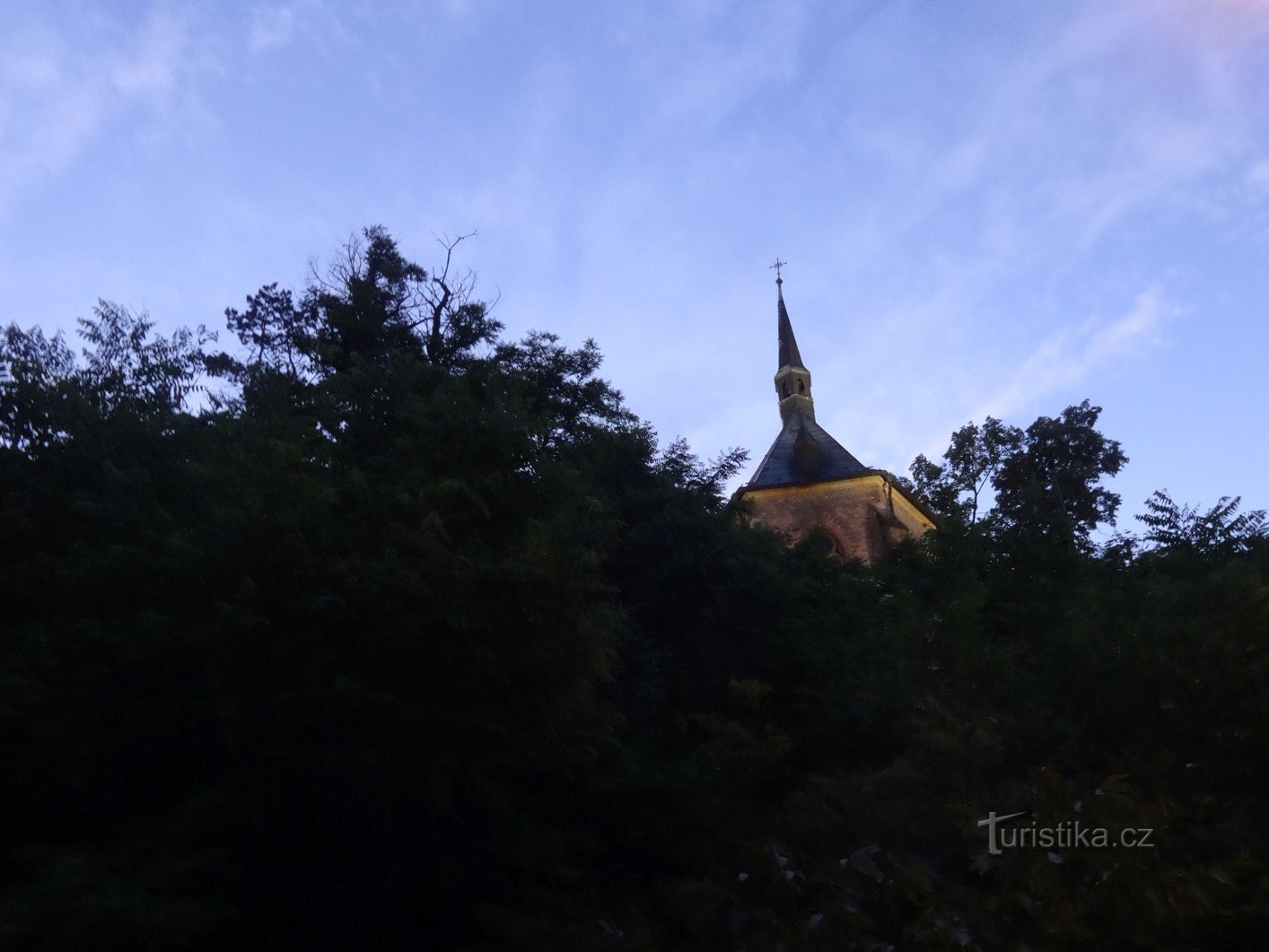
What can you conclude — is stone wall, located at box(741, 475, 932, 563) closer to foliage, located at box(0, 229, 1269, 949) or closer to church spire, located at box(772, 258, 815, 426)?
church spire, located at box(772, 258, 815, 426)

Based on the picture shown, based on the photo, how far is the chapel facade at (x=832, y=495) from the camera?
40000 mm

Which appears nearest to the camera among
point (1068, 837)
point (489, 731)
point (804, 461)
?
point (1068, 837)

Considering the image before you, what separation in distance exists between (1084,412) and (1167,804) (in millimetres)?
36966

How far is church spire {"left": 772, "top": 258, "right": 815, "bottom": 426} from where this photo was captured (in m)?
47.5

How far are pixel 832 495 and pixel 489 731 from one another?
35.1 m

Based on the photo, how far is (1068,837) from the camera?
5.69 metres

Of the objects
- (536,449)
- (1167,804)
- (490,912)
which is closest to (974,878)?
(1167,804)

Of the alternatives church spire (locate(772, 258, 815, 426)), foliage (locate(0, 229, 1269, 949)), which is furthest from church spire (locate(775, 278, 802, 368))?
foliage (locate(0, 229, 1269, 949))

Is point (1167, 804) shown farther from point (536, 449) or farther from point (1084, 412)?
point (1084, 412)

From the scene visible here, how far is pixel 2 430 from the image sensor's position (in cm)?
1002

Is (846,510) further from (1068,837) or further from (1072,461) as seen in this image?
(1068,837)

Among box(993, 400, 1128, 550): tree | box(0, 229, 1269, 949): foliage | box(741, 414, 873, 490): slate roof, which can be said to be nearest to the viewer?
box(0, 229, 1269, 949): foliage

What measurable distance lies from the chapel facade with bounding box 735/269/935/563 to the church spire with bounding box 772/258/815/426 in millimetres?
1825

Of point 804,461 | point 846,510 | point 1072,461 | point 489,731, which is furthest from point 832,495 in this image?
point 489,731
